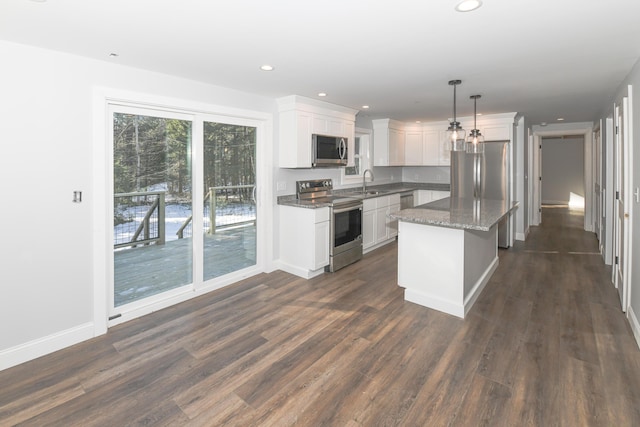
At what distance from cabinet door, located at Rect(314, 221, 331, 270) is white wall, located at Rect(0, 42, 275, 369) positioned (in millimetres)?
2409

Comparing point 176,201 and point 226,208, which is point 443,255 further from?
point 176,201

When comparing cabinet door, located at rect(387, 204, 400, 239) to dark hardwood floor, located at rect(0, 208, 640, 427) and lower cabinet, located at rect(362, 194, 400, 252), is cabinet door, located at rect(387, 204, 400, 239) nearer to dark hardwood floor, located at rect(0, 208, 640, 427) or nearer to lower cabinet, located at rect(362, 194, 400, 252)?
lower cabinet, located at rect(362, 194, 400, 252)

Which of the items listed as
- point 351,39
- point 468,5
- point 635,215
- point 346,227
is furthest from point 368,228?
point 468,5

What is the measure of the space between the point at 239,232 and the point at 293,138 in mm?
1386

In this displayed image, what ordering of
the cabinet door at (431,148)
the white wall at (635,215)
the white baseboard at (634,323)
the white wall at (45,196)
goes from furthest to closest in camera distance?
the cabinet door at (431,148) < the white wall at (635,215) < the white baseboard at (634,323) < the white wall at (45,196)

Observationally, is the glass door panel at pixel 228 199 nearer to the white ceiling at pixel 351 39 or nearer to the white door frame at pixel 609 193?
the white ceiling at pixel 351 39

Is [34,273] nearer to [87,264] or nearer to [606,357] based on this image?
[87,264]

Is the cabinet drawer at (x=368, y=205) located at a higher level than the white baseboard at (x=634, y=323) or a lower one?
higher

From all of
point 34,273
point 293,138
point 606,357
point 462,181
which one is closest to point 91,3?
point 34,273

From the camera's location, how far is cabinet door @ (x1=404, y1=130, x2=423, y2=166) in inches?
275

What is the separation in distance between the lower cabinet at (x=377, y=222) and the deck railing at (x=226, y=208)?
184 cm

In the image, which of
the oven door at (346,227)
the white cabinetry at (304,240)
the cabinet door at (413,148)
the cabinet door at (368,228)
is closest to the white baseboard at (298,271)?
the white cabinetry at (304,240)

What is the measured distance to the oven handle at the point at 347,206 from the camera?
4.63 m

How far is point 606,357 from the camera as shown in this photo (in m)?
2.50
